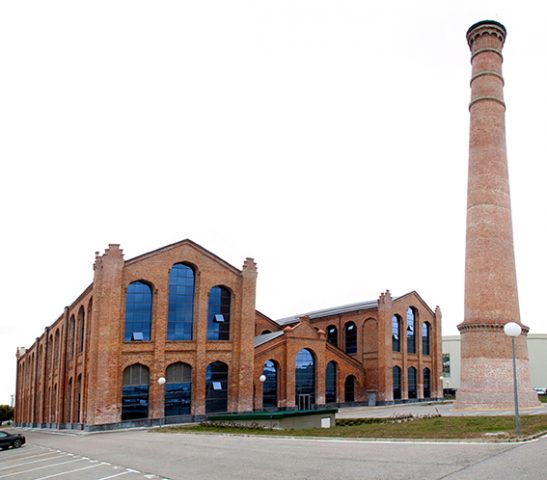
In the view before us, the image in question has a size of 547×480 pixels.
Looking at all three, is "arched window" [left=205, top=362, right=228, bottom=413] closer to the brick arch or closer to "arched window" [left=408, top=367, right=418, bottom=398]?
the brick arch

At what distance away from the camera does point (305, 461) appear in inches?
582

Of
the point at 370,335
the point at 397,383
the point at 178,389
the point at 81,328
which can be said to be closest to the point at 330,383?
the point at 370,335

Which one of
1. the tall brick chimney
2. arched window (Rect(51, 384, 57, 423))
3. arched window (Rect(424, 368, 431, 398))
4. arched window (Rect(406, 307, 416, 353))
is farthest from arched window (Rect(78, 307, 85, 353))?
arched window (Rect(424, 368, 431, 398))

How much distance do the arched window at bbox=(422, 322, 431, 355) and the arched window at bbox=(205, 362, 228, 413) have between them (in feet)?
81.4

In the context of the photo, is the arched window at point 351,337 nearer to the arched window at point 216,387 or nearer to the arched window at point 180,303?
the arched window at point 216,387

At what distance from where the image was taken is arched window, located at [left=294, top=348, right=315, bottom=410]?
147 ft

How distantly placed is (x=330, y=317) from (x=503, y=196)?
24849mm

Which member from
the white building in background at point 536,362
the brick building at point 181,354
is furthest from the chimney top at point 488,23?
the white building in background at point 536,362

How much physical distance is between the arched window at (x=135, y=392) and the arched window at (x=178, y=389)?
1.51 metres

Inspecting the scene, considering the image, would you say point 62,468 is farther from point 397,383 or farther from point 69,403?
point 397,383

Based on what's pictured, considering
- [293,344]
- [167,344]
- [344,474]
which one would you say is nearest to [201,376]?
[167,344]

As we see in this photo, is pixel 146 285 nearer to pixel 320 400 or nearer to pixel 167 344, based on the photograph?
pixel 167 344

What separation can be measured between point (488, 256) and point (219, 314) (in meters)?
18.9

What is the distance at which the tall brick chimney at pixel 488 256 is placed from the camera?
3556 cm
